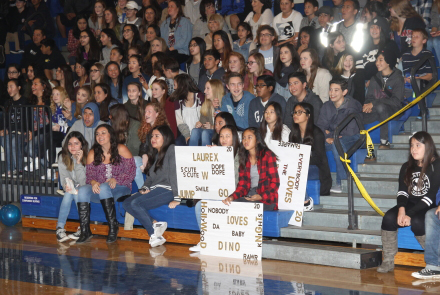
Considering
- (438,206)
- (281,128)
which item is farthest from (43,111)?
(438,206)

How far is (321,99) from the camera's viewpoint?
9.20 meters

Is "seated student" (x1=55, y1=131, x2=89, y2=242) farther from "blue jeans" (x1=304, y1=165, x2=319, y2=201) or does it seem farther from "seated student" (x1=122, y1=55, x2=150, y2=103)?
"blue jeans" (x1=304, y1=165, x2=319, y2=201)

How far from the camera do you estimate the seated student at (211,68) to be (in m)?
10.1

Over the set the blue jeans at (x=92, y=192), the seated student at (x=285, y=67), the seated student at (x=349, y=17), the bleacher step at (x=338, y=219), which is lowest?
the bleacher step at (x=338, y=219)

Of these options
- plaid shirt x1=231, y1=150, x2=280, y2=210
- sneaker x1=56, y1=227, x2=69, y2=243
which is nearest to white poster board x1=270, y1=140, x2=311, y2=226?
plaid shirt x1=231, y1=150, x2=280, y2=210

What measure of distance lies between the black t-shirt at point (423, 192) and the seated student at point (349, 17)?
14.3 ft

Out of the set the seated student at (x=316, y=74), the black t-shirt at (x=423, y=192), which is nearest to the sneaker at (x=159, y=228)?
the seated student at (x=316, y=74)

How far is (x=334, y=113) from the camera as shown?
8328mm

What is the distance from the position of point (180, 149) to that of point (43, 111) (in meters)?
3.04

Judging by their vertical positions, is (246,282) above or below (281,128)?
below

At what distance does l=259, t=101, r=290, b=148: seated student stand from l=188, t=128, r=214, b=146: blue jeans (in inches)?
41.9

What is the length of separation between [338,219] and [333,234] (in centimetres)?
32

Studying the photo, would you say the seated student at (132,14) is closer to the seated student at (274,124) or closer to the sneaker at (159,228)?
the seated student at (274,124)

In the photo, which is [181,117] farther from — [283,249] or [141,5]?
[141,5]
